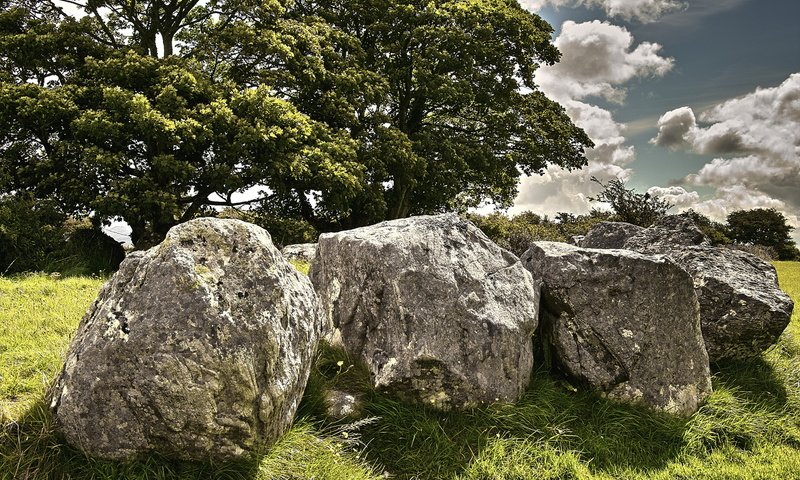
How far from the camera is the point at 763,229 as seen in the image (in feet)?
155

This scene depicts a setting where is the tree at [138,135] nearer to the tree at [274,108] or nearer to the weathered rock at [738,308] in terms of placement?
the tree at [274,108]

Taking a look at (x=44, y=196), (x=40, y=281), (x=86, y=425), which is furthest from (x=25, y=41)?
(x=86, y=425)

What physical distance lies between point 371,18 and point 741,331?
18.3 metres

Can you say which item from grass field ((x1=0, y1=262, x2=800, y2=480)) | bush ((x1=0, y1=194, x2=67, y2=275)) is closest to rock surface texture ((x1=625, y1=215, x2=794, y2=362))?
grass field ((x1=0, y1=262, x2=800, y2=480))

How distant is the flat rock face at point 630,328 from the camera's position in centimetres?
627

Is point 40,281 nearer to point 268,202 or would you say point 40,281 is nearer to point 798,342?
point 268,202

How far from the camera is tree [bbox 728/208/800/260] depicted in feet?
150

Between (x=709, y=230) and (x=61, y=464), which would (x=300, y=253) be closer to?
(x=61, y=464)

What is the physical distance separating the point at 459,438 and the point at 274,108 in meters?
11.4

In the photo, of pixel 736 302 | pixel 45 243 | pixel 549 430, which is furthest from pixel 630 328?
pixel 45 243

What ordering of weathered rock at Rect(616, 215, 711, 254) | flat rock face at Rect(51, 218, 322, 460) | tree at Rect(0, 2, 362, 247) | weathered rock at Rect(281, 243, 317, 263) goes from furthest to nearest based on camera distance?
tree at Rect(0, 2, 362, 247), weathered rock at Rect(281, 243, 317, 263), weathered rock at Rect(616, 215, 711, 254), flat rock face at Rect(51, 218, 322, 460)

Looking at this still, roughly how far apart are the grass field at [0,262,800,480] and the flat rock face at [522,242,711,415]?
27 cm

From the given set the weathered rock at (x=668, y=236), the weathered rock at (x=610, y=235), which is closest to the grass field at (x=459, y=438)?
the weathered rock at (x=668, y=236)

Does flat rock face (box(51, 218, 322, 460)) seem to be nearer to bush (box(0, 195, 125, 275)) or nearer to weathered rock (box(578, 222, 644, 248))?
weathered rock (box(578, 222, 644, 248))
